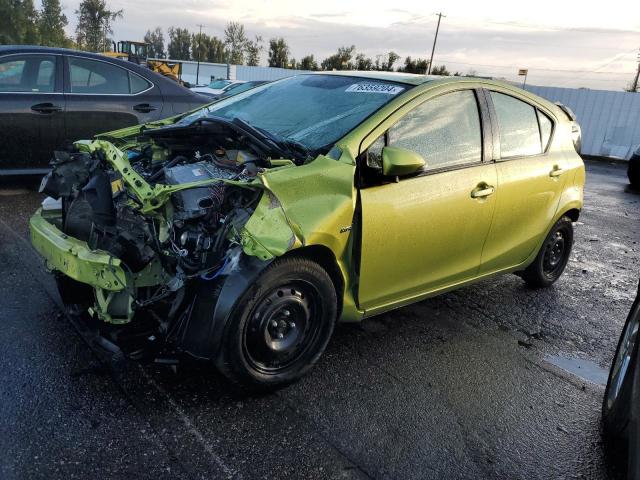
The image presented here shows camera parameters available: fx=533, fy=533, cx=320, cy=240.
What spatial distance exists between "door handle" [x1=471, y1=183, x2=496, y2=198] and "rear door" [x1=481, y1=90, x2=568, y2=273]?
10cm

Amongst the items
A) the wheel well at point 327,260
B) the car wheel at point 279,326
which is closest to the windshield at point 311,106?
the wheel well at point 327,260

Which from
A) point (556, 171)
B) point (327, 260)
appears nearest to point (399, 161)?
point (327, 260)

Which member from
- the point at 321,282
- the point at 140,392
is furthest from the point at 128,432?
the point at 321,282

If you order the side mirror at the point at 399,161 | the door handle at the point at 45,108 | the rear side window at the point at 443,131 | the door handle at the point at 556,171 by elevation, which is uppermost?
the rear side window at the point at 443,131

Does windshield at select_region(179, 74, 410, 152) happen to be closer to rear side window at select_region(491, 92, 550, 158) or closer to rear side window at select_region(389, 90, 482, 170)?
rear side window at select_region(389, 90, 482, 170)

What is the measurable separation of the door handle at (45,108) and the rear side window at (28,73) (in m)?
0.17

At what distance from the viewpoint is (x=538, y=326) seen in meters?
4.16

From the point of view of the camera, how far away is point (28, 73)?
5.71 m

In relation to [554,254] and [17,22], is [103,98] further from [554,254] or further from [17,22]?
[17,22]

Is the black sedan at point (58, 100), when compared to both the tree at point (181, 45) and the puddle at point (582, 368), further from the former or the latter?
the tree at point (181, 45)

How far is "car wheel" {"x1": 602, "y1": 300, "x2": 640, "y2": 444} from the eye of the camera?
2.17m

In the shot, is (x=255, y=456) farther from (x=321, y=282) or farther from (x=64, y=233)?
(x=64, y=233)

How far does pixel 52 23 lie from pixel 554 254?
56.2 meters

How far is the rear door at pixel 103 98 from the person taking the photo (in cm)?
593
